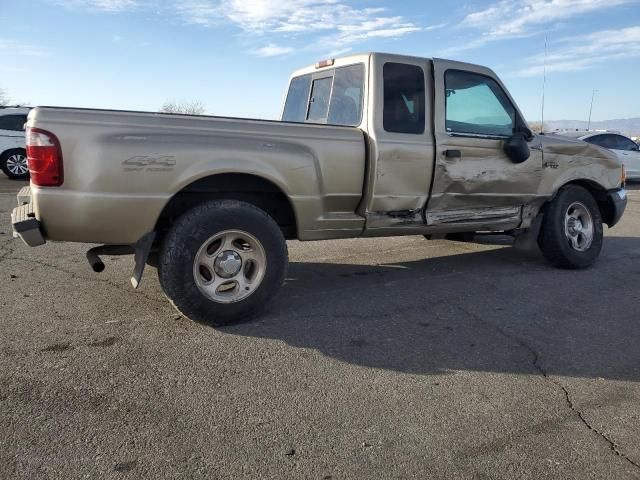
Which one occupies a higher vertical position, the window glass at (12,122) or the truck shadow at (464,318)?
the window glass at (12,122)

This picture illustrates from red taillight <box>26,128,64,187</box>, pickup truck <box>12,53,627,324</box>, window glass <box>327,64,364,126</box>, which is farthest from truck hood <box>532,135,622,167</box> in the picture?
red taillight <box>26,128,64,187</box>

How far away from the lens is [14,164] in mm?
13930

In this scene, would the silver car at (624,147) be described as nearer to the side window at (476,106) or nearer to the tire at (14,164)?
the side window at (476,106)

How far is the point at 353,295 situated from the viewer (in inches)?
186

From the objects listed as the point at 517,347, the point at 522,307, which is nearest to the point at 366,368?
the point at 517,347

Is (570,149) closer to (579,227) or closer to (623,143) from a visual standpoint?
(579,227)

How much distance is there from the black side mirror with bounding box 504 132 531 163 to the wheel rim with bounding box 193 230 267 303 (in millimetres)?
2746

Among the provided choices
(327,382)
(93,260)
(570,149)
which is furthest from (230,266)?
(570,149)

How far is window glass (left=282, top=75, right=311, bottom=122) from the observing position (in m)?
5.60

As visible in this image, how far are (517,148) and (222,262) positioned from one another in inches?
122

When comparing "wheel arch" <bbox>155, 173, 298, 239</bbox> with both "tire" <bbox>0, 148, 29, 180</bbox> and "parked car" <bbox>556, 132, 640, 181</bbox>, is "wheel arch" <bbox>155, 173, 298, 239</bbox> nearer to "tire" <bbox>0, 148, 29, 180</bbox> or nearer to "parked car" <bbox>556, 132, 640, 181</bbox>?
"tire" <bbox>0, 148, 29, 180</bbox>

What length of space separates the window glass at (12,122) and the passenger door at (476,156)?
487 inches

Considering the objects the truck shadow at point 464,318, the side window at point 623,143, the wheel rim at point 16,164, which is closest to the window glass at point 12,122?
the wheel rim at point 16,164

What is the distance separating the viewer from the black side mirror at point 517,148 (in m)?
5.14
